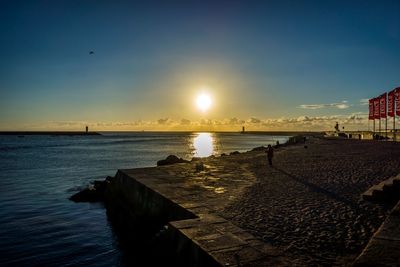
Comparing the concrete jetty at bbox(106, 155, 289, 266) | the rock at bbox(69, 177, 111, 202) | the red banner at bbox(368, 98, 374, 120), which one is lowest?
the rock at bbox(69, 177, 111, 202)

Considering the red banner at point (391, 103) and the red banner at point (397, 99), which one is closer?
the red banner at point (397, 99)

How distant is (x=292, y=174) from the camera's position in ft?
48.6

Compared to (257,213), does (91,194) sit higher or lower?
lower

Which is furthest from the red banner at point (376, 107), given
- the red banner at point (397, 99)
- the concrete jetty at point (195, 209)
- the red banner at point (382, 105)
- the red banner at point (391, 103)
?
the concrete jetty at point (195, 209)

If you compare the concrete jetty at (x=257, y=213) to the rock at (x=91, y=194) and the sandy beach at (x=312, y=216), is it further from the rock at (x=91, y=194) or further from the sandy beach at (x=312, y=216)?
the rock at (x=91, y=194)

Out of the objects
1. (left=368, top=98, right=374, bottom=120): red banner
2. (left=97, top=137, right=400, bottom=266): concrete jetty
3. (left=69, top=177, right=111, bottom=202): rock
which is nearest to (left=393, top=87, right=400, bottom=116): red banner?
(left=368, top=98, right=374, bottom=120): red banner

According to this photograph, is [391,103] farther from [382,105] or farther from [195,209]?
[195,209]

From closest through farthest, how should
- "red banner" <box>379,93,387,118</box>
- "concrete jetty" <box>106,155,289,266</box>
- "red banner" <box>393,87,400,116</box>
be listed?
1. "concrete jetty" <box>106,155,289,266</box>
2. "red banner" <box>393,87,400,116</box>
3. "red banner" <box>379,93,387,118</box>

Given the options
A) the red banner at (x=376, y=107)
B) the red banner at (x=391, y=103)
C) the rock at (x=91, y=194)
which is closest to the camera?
the rock at (x=91, y=194)

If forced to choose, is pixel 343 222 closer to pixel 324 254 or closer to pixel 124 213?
pixel 324 254

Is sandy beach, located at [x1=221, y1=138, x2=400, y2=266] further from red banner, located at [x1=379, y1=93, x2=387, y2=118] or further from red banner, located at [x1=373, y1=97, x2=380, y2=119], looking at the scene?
red banner, located at [x1=373, y1=97, x2=380, y2=119]

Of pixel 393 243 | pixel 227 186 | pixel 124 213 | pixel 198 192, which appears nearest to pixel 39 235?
pixel 124 213

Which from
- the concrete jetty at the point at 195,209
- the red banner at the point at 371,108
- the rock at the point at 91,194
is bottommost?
the rock at the point at 91,194

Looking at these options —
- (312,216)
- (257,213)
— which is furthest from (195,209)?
(312,216)
